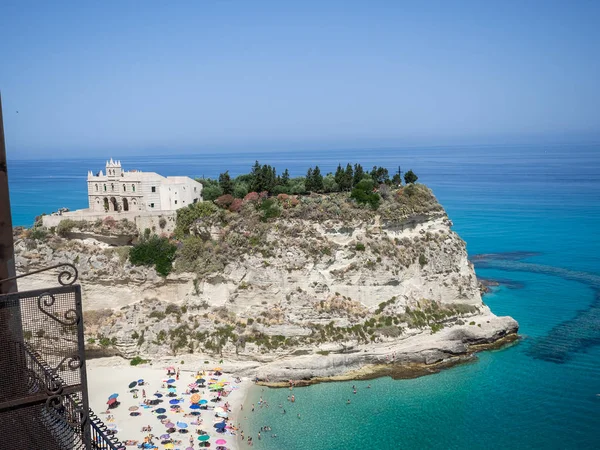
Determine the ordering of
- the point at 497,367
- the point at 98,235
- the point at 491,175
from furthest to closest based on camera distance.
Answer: the point at 491,175, the point at 98,235, the point at 497,367

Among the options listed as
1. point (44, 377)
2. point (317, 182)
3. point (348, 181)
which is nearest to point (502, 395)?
point (348, 181)

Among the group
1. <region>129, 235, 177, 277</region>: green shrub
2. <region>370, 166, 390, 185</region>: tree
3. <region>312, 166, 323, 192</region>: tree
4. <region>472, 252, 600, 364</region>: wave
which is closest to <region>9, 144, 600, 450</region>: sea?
<region>472, 252, 600, 364</region>: wave

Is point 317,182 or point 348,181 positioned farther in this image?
point 348,181

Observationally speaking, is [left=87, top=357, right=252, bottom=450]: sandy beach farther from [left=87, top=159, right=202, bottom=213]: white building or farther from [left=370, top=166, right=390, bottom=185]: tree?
[left=370, top=166, right=390, bottom=185]: tree

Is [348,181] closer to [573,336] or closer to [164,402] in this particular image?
[573,336]

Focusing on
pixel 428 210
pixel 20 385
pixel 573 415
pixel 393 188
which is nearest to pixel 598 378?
pixel 573 415

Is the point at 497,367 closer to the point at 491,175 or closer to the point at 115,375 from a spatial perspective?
the point at 115,375

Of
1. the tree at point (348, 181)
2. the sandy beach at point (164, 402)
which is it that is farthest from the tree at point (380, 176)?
the sandy beach at point (164, 402)
